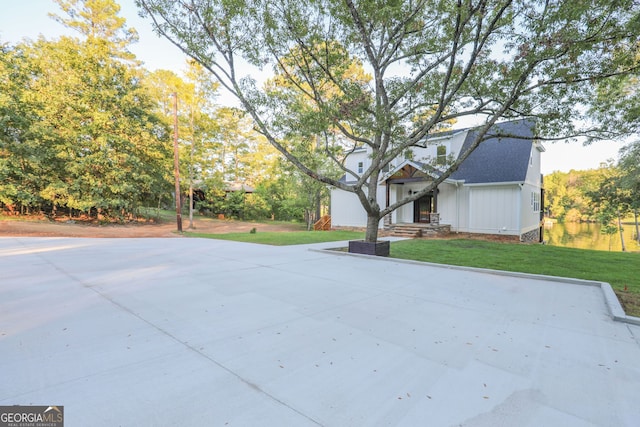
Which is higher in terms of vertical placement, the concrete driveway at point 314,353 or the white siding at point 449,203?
the white siding at point 449,203

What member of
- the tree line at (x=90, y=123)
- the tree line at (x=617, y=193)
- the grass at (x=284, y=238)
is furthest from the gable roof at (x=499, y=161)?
the tree line at (x=90, y=123)

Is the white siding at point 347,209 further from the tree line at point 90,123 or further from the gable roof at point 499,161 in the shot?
the gable roof at point 499,161

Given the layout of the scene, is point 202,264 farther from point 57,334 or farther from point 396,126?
point 396,126

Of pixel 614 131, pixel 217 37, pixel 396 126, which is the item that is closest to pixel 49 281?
pixel 217 37

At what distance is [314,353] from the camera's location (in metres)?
2.60

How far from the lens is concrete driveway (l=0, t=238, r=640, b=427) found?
1.86m

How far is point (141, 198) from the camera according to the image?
20578 millimetres

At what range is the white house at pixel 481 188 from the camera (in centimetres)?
1295

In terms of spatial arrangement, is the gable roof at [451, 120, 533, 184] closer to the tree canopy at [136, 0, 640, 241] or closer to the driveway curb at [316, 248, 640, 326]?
the tree canopy at [136, 0, 640, 241]

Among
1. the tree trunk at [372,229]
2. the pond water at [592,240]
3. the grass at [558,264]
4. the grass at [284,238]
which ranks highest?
the tree trunk at [372,229]

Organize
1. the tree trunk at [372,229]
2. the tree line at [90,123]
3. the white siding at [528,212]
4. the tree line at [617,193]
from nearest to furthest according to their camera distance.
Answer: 1. the tree trunk at [372,229]
2. the tree line at [617,193]
3. the white siding at [528,212]
4. the tree line at [90,123]

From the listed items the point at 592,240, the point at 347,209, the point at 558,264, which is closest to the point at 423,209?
the point at 347,209

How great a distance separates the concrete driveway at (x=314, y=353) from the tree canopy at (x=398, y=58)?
4601 mm

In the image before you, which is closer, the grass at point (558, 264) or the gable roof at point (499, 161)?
the grass at point (558, 264)
